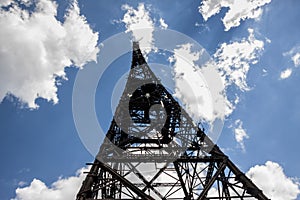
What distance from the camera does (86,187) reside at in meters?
10.3

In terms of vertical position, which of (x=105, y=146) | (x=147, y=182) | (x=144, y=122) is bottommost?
(x=147, y=182)

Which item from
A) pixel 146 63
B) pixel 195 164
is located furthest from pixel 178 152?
pixel 146 63

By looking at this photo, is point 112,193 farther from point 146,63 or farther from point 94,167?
point 146,63

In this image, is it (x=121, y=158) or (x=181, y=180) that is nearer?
(x=121, y=158)

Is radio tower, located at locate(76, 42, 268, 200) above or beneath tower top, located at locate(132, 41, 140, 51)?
beneath

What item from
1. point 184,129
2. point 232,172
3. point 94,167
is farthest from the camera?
point 184,129

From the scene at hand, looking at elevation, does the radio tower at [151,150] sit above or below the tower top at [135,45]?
below

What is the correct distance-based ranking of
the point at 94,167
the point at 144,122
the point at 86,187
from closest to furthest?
the point at 86,187 → the point at 94,167 → the point at 144,122

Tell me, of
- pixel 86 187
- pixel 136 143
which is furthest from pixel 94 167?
pixel 136 143

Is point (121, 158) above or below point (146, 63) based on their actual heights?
below

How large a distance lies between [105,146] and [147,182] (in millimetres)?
2572

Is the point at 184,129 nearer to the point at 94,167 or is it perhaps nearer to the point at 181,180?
the point at 181,180

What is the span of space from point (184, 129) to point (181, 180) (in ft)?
8.55

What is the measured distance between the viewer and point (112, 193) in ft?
44.5
